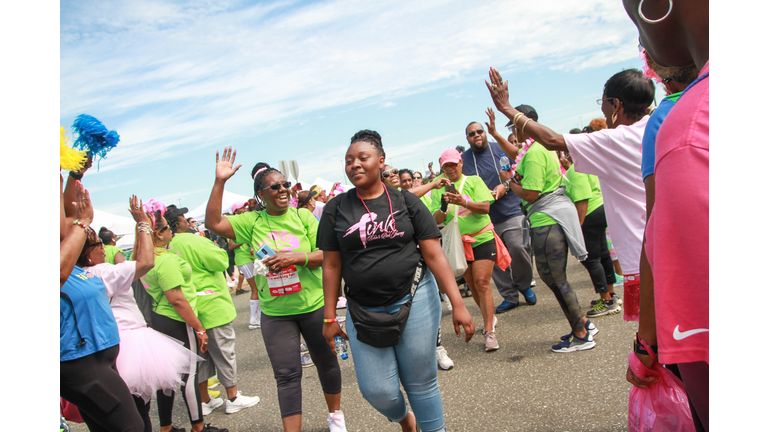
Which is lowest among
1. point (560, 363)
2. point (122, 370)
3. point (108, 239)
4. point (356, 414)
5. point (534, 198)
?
point (356, 414)

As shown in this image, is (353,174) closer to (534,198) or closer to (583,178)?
(534,198)

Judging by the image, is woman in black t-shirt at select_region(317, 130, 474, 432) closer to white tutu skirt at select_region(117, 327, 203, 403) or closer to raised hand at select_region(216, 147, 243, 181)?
raised hand at select_region(216, 147, 243, 181)

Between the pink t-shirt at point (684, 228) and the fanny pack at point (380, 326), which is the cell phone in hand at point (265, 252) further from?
the pink t-shirt at point (684, 228)

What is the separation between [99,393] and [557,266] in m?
3.97

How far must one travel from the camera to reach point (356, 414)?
3.96 meters

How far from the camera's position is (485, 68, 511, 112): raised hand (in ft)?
9.50

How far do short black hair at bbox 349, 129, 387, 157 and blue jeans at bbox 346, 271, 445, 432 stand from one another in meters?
1.08

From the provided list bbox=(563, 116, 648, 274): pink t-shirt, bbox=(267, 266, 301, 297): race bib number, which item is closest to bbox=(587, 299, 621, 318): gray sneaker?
bbox=(563, 116, 648, 274): pink t-shirt

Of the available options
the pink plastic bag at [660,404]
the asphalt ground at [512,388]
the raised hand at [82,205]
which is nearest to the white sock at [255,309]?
the asphalt ground at [512,388]

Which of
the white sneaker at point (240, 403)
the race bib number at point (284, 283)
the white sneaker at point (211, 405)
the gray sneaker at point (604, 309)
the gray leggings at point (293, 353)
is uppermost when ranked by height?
the race bib number at point (284, 283)

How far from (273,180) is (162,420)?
7.47 feet

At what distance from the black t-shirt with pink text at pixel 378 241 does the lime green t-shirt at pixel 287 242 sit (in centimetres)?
79

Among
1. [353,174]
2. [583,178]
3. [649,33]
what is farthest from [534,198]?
[649,33]

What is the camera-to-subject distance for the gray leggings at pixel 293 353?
133 inches
